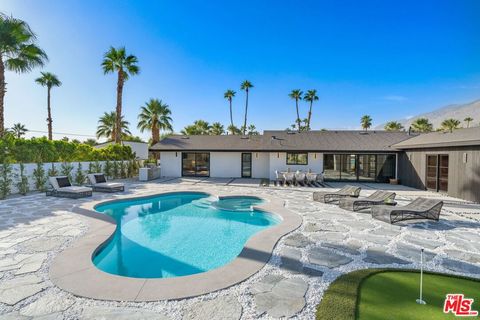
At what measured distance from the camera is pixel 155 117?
2981 centimetres

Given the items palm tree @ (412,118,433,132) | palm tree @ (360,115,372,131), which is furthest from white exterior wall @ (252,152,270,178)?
palm tree @ (360,115,372,131)

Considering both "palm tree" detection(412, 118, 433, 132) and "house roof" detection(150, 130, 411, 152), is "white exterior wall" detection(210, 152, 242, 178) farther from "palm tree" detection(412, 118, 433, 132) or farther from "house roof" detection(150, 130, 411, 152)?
"palm tree" detection(412, 118, 433, 132)

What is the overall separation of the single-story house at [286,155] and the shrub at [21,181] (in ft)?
30.8

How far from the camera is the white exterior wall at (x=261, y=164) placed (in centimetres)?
2031

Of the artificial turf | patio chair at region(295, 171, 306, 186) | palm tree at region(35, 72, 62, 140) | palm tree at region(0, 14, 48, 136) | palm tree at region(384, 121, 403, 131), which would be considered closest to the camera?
the artificial turf

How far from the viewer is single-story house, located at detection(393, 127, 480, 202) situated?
36.9 ft

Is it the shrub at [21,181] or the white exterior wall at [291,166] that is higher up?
the white exterior wall at [291,166]

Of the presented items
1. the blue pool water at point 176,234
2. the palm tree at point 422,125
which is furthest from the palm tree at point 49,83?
the palm tree at point 422,125

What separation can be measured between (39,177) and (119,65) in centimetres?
1235

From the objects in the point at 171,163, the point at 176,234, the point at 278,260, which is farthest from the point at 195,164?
the point at 278,260

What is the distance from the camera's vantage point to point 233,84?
4156cm

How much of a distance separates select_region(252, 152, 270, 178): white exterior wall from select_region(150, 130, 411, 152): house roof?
897 mm

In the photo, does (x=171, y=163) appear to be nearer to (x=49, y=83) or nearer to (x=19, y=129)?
(x=49, y=83)

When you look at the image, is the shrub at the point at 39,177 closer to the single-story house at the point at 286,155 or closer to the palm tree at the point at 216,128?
the single-story house at the point at 286,155
